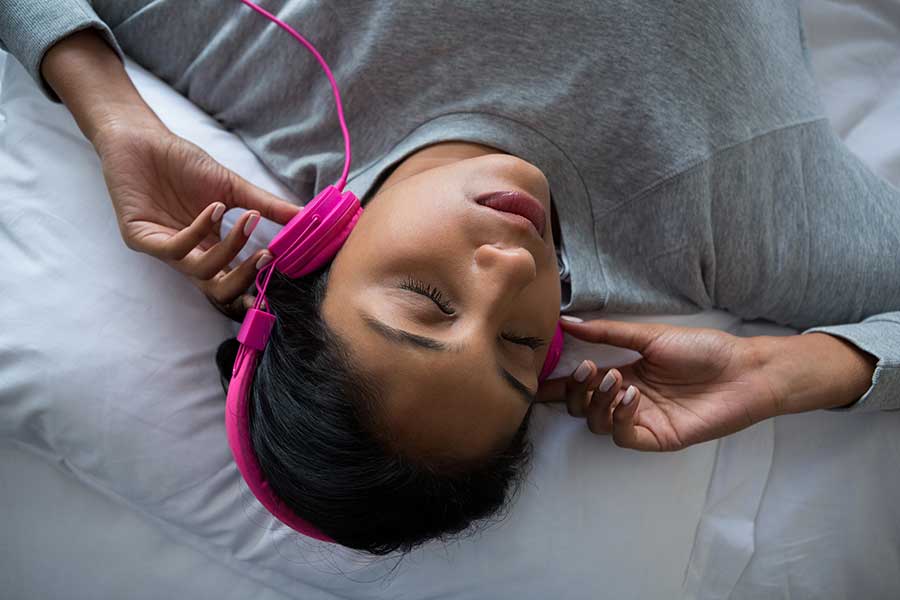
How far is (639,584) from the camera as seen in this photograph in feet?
3.34

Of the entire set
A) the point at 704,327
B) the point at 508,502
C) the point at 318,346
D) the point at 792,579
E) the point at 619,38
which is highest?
the point at 619,38

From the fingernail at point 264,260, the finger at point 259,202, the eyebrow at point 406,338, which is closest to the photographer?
the eyebrow at point 406,338

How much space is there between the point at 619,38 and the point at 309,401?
633 millimetres

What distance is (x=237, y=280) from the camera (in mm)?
858

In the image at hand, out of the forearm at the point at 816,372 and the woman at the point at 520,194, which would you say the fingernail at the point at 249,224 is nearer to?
the woman at the point at 520,194

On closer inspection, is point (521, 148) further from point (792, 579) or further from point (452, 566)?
point (792, 579)

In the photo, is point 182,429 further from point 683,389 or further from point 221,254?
point 683,389

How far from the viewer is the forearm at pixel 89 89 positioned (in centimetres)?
93

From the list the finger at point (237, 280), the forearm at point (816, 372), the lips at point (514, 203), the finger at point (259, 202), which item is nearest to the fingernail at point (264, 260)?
the finger at point (237, 280)

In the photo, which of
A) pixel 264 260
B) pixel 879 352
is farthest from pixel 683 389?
pixel 264 260

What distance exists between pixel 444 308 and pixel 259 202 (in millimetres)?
357

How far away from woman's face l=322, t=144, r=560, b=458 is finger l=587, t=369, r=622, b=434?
15 cm

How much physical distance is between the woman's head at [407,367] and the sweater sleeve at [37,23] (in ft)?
1.49

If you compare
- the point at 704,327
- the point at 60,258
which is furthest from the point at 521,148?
the point at 60,258
